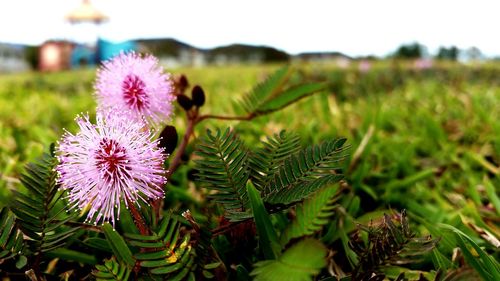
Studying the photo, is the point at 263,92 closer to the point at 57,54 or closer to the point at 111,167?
the point at 111,167

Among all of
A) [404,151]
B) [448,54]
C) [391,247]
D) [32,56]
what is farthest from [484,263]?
[32,56]

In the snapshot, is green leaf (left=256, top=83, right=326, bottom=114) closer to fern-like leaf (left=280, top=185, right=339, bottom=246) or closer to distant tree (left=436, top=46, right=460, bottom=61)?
fern-like leaf (left=280, top=185, right=339, bottom=246)

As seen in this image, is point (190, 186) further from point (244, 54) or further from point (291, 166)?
point (244, 54)

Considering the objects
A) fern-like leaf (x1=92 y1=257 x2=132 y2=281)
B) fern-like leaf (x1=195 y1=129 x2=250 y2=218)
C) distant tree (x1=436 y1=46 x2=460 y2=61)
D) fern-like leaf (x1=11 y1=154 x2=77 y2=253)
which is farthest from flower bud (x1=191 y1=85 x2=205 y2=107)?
distant tree (x1=436 y1=46 x2=460 y2=61)

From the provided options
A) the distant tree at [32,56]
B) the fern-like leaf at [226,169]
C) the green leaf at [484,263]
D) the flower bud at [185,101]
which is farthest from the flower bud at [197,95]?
the distant tree at [32,56]

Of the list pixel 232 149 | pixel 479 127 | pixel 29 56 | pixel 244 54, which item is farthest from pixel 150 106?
pixel 29 56

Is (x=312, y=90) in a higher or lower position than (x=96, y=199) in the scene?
higher

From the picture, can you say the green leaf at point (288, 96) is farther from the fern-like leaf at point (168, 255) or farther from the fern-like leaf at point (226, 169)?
the fern-like leaf at point (168, 255)
